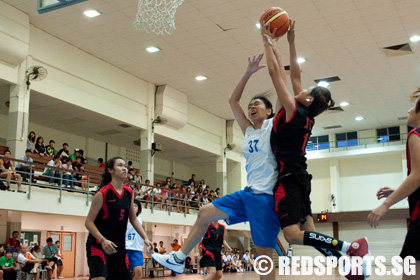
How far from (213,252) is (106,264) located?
4.38m

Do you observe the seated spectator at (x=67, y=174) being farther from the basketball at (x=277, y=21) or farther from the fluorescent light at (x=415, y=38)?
the fluorescent light at (x=415, y=38)

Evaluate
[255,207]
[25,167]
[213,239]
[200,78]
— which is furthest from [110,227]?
[200,78]

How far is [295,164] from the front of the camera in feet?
13.5

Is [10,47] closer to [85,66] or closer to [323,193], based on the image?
[85,66]

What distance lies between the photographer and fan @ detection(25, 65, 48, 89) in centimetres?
1528

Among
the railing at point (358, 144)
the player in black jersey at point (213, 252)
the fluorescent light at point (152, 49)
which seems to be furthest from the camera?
the railing at point (358, 144)

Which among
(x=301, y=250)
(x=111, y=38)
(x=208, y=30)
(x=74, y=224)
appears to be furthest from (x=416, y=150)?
(x=301, y=250)

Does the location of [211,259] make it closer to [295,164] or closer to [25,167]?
[295,164]

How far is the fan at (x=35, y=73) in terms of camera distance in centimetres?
1528

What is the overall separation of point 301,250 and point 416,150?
2793 centimetres

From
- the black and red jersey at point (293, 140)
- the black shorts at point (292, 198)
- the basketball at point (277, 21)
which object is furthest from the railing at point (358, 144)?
→ the black shorts at point (292, 198)

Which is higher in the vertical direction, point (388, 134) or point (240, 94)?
point (388, 134)

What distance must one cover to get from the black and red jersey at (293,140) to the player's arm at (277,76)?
0.06m

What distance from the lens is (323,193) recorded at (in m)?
30.8
